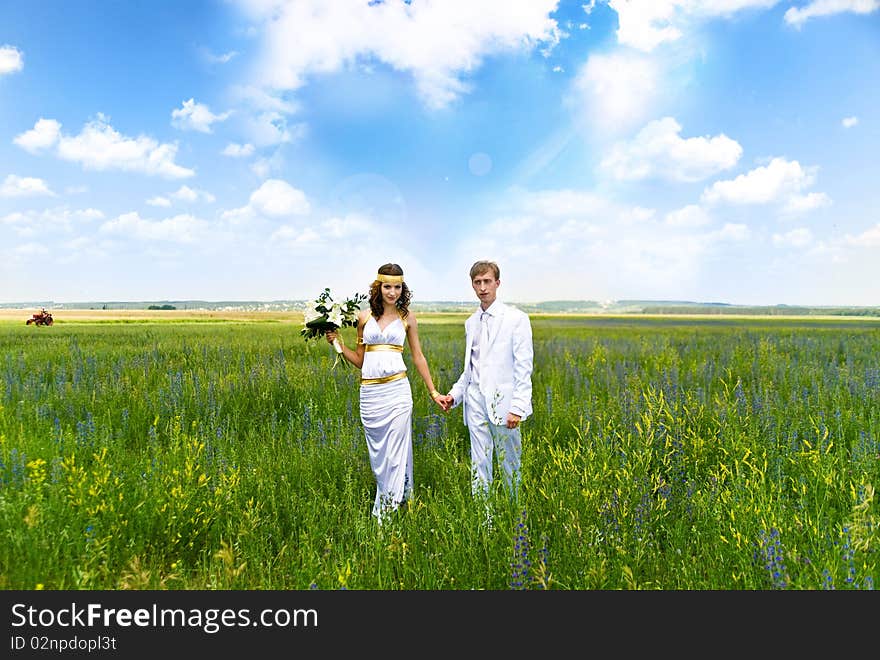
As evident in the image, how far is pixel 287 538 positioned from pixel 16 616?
1.57 metres

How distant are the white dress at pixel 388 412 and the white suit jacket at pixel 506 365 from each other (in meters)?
0.71

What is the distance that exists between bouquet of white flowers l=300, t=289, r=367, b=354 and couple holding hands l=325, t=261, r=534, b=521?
0.09 metres

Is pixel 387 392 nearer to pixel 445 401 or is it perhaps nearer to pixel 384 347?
pixel 384 347

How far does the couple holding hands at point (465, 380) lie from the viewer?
3771 mm

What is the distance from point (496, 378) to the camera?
3.83 meters

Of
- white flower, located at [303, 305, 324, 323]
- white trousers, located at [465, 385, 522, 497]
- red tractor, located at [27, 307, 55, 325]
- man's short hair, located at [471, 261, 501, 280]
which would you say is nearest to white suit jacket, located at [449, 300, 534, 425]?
white trousers, located at [465, 385, 522, 497]

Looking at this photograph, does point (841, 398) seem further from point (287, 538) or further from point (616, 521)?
point (287, 538)

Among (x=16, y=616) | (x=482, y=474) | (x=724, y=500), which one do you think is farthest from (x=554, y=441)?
(x=16, y=616)

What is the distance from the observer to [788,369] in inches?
339

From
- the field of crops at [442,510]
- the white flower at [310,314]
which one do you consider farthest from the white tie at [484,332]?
the white flower at [310,314]

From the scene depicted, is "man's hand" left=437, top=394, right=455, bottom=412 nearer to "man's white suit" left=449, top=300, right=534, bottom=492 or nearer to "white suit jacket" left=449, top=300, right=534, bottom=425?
"man's white suit" left=449, top=300, right=534, bottom=492

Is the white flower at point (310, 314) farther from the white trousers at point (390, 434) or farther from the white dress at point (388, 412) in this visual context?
the white trousers at point (390, 434)

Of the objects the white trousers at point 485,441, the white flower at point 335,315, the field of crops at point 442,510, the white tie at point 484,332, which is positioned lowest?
the field of crops at point 442,510

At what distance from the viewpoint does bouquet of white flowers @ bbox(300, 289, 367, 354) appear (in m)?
4.14
